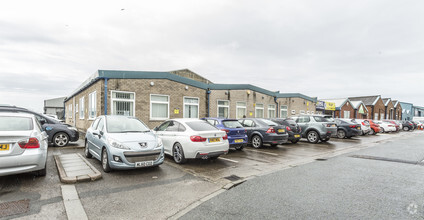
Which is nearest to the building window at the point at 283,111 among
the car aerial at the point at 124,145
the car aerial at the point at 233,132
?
the car aerial at the point at 233,132

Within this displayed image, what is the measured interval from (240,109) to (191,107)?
5.33m

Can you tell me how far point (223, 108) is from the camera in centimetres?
1889

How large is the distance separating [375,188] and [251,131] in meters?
6.47

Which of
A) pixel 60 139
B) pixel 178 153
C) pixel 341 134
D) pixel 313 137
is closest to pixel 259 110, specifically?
pixel 341 134

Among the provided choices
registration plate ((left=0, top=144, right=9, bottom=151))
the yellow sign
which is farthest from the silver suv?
Answer: the yellow sign

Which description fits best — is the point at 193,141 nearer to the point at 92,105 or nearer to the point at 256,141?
the point at 256,141

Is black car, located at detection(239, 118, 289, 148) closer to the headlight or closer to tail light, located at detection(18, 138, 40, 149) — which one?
the headlight

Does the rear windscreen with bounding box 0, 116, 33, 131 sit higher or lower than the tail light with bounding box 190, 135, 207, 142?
higher

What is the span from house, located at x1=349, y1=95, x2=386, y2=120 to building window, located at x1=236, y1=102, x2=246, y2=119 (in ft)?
128

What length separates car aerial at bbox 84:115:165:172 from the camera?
18.3ft

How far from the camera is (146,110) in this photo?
1404 cm

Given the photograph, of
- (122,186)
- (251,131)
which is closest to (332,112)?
(251,131)

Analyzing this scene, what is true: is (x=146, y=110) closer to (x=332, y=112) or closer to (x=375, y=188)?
(x=375, y=188)

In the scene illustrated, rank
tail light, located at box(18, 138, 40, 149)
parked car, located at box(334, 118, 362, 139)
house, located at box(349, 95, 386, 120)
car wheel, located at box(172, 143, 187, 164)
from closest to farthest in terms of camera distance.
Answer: tail light, located at box(18, 138, 40, 149), car wheel, located at box(172, 143, 187, 164), parked car, located at box(334, 118, 362, 139), house, located at box(349, 95, 386, 120)
